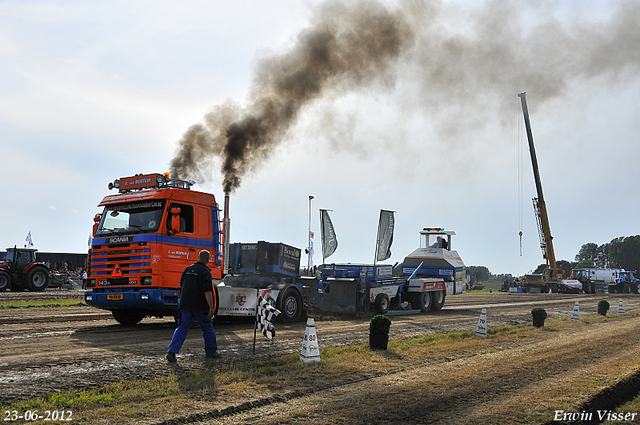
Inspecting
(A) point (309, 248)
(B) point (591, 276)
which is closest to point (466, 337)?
(A) point (309, 248)

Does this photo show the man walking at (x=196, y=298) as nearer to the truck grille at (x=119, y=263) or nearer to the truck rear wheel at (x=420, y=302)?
the truck grille at (x=119, y=263)

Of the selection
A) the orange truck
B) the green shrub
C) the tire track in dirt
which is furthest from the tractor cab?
the tire track in dirt

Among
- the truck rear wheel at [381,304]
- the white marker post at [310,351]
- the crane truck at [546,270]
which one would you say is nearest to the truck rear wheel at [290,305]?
the truck rear wheel at [381,304]

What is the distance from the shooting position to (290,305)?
50.9 feet

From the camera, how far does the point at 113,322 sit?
1497 centimetres

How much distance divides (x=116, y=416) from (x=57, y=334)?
7.24m

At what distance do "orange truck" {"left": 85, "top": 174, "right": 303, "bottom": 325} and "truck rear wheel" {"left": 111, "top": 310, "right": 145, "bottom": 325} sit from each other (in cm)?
3

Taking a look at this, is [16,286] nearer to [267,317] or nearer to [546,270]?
[267,317]

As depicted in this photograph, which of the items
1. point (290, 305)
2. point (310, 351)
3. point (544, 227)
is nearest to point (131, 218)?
point (290, 305)

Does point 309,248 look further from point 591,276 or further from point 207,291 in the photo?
point 207,291

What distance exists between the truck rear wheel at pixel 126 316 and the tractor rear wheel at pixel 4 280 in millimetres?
18729

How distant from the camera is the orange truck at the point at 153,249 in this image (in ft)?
40.1

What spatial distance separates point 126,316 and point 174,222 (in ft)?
11.8

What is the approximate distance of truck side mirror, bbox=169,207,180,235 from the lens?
1254 cm
